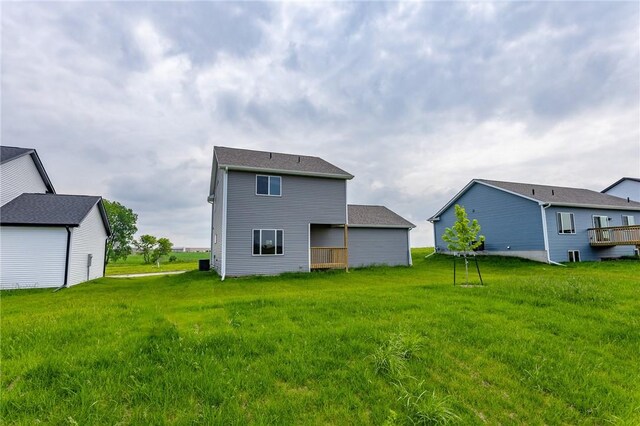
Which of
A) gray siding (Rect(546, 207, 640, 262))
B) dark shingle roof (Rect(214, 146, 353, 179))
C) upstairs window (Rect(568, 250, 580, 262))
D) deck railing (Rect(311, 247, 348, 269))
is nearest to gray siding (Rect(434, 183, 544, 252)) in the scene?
gray siding (Rect(546, 207, 640, 262))

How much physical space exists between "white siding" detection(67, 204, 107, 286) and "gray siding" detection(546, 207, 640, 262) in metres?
27.3

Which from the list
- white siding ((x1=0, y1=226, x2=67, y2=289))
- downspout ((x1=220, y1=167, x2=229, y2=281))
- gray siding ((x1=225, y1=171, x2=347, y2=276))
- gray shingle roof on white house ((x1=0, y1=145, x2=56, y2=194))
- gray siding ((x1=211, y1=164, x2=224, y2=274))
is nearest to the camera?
white siding ((x1=0, y1=226, x2=67, y2=289))

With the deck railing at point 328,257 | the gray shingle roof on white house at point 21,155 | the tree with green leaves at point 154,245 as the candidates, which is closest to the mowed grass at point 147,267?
the tree with green leaves at point 154,245

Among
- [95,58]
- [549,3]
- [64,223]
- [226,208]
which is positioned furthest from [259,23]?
[64,223]

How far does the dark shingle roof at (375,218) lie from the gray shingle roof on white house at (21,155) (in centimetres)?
1879

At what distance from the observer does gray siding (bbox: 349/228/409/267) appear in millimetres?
18859

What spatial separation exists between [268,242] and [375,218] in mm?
8058

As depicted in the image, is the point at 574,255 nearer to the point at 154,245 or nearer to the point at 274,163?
the point at 274,163

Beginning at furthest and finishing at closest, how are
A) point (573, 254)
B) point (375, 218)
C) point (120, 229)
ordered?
point (120, 229), point (375, 218), point (573, 254)

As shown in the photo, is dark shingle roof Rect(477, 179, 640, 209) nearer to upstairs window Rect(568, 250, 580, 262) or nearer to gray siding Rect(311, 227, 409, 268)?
upstairs window Rect(568, 250, 580, 262)

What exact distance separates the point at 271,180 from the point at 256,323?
11.1 meters

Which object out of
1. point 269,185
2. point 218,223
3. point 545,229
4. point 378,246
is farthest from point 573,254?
point 218,223

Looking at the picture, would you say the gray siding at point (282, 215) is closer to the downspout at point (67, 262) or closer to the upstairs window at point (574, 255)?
the downspout at point (67, 262)

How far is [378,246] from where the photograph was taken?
1942 centimetres
